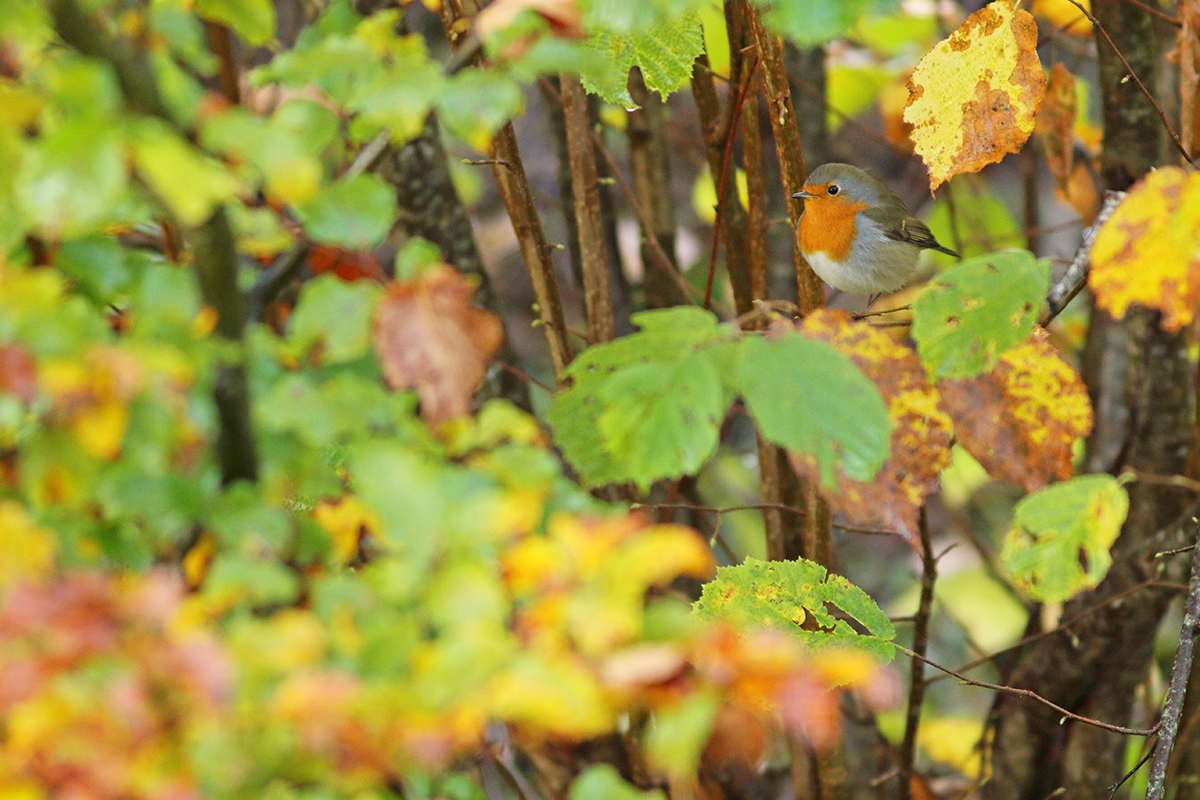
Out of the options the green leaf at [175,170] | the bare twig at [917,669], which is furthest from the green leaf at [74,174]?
the bare twig at [917,669]

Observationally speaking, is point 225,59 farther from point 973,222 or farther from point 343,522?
point 973,222

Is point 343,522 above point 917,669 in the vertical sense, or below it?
above

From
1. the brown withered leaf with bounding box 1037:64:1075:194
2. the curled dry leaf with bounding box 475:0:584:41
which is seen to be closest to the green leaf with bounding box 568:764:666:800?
the curled dry leaf with bounding box 475:0:584:41

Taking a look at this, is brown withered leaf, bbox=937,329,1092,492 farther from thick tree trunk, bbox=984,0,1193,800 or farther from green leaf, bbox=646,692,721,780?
thick tree trunk, bbox=984,0,1193,800

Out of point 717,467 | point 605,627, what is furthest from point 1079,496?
point 717,467

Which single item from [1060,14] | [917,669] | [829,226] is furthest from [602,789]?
[1060,14]

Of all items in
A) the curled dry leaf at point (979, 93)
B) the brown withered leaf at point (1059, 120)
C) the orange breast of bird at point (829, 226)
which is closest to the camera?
the curled dry leaf at point (979, 93)

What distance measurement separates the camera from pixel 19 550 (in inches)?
18.1

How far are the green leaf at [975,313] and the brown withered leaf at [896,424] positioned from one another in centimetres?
2

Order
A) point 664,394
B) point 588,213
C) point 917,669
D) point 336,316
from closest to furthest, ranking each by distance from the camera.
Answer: point 336,316
point 664,394
point 588,213
point 917,669

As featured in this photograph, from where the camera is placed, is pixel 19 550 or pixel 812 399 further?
pixel 812 399

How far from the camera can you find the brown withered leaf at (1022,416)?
760 millimetres

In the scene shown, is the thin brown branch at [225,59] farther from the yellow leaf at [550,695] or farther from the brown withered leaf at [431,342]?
the yellow leaf at [550,695]

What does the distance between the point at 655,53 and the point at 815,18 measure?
50 cm
